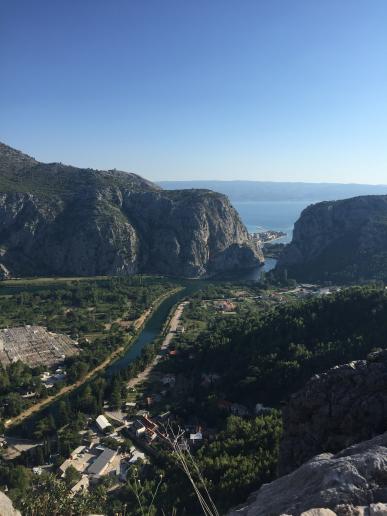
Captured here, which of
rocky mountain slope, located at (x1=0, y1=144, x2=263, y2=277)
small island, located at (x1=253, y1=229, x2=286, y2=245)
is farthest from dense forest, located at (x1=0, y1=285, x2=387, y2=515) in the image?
small island, located at (x1=253, y1=229, x2=286, y2=245)

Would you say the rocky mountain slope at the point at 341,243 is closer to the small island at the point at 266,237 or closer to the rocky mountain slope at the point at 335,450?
the small island at the point at 266,237

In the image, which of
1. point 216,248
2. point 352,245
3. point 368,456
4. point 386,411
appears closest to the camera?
point 368,456

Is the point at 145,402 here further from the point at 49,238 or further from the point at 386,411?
the point at 49,238

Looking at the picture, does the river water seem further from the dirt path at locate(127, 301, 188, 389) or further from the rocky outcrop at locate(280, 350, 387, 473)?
the rocky outcrop at locate(280, 350, 387, 473)

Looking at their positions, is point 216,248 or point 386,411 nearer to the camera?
point 386,411

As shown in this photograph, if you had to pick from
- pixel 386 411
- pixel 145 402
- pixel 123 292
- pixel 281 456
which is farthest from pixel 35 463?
pixel 123 292

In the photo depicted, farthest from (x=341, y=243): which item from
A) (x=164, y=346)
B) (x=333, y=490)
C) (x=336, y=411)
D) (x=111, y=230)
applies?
(x=333, y=490)
